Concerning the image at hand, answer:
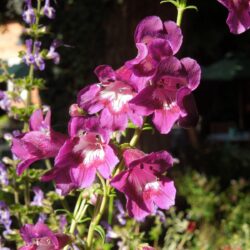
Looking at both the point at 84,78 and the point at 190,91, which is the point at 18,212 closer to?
the point at 190,91

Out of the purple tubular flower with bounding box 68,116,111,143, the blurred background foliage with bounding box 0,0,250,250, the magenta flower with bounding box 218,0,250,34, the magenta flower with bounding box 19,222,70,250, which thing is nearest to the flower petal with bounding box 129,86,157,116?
the purple tubular flower with bounding box 68,116,111,143

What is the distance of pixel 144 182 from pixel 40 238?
316mm

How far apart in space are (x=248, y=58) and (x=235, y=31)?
42.8ft

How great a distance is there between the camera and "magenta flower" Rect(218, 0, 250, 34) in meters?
1.41

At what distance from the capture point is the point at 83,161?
4.79 ft

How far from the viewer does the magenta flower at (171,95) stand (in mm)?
1323

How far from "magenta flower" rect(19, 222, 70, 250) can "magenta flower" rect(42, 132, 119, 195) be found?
0.13 metres

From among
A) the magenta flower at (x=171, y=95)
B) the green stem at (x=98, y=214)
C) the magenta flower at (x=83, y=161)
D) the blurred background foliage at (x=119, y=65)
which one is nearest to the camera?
the magenta flower at (x=171, y=95)

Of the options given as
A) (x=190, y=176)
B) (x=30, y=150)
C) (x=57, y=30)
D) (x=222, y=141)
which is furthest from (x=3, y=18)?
(x=222, y=141)

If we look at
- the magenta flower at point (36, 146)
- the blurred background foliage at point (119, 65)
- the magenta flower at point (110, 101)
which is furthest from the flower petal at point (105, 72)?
the blurred background foliage at point (119, 65)

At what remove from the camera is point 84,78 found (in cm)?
634

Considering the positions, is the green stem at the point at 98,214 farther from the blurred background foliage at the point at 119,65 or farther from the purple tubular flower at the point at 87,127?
the blurred background foliage at the point at 119,65

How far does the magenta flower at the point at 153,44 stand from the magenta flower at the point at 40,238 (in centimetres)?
47

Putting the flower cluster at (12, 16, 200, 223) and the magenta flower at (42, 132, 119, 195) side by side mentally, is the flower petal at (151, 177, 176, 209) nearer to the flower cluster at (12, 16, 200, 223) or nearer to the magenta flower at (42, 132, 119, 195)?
the flower cluster at (12, 16, 200, 223)
